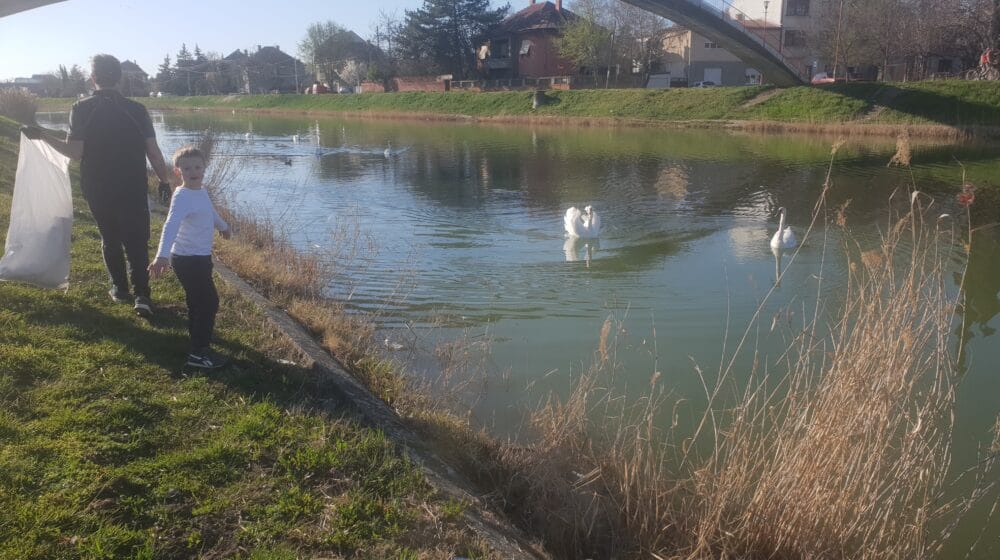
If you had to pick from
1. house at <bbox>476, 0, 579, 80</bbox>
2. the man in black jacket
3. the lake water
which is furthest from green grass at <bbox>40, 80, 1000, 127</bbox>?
the man in black jacket

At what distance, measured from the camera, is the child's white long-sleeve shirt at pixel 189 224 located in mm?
4531

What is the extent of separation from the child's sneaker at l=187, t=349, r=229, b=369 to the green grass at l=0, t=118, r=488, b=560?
0.27 ft

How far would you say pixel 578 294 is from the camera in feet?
31.0

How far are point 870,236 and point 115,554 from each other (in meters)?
12.6

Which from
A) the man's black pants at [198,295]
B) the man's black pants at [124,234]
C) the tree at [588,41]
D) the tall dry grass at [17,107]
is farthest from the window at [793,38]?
the man's black pants at [198,295]

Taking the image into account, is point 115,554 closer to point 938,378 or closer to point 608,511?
point 608,511

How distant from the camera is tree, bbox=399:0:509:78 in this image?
201 feet

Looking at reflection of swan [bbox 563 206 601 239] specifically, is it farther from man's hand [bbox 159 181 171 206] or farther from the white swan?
man's hand [bbox 159 181 171 206]

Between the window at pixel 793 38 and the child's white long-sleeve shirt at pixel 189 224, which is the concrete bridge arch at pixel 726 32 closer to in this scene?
the window at pixel 793 38

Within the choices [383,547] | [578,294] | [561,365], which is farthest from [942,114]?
[383,547]

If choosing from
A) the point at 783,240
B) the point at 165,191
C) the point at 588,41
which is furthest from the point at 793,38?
the point at 165,191

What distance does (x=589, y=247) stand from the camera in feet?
39.2

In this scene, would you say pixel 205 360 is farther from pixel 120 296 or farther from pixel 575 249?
pixel 575 249

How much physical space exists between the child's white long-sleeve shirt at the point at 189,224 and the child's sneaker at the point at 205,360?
2.09ft
